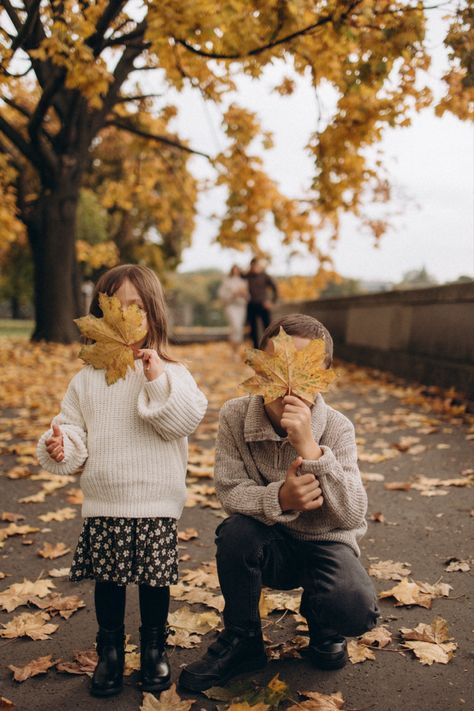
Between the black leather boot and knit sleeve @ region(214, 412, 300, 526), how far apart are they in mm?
452

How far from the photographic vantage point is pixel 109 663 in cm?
227

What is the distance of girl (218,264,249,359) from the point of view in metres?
12.9

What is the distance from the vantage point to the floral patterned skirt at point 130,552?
222 centimetres

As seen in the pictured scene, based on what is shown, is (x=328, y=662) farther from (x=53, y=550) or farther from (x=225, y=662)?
(x=53, y=550)

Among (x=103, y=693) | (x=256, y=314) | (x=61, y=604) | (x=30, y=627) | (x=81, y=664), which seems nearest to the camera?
(x=103, y=693)

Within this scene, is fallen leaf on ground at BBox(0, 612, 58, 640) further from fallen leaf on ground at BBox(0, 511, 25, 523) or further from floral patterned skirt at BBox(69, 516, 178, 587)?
fallen leaf on ground at BBox(0, 511, 25, 523)

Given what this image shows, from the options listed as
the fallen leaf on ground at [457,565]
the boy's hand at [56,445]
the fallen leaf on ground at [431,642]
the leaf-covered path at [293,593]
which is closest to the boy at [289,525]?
the leaf-covered path at [293,593]

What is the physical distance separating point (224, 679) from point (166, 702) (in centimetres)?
21

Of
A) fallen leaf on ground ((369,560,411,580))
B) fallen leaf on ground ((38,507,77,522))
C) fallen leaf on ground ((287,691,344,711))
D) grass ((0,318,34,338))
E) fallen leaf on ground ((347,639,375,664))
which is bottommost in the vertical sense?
grass ((0,318,34,338))

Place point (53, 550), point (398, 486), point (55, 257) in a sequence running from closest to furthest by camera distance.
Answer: point (53, 550) < point (398, 486) < point (55, 257)

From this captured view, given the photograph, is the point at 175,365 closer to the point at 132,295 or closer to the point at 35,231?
the point at 132,295

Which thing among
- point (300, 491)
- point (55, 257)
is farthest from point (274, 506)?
point (55, 257)

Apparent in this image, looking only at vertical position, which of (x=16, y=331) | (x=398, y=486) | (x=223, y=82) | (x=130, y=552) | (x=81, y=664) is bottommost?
(x=16, y=331)

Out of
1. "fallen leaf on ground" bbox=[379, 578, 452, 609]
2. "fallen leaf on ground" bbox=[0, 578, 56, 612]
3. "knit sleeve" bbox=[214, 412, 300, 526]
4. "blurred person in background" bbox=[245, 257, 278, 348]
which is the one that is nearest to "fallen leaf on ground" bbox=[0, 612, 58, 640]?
"fallen leaf on ground" bbox=[0, 578, 56, 612]
